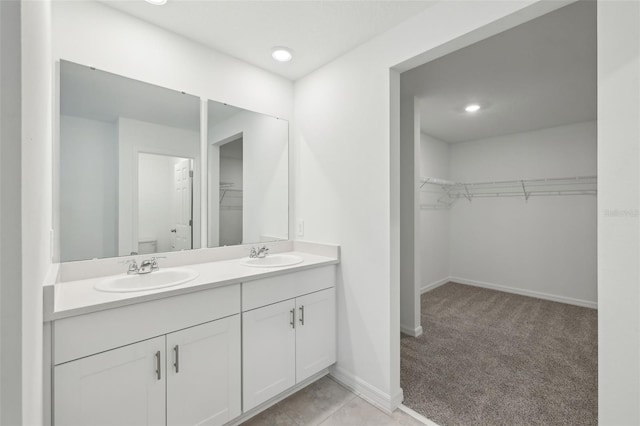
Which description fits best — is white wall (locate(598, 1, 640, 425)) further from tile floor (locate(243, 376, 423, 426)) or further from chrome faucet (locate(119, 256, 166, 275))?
chrome faucet (locate(119, 256, 166, 275))

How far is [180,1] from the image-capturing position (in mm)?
1656

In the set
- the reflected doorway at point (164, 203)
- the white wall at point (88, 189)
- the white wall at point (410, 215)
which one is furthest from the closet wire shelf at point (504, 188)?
the white wall at point (88, 189)

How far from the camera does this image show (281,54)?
215 centimetres

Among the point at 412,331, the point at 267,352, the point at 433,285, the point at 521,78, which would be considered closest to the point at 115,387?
the point at 267,352

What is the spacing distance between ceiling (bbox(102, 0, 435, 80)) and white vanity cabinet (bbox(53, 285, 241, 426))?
1611mm

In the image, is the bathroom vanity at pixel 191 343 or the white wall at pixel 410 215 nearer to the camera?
the bathroom vanity at pixel 191 343

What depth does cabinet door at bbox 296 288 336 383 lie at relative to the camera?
1960 mm

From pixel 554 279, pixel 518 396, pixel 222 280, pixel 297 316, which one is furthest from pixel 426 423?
pixel 554 279

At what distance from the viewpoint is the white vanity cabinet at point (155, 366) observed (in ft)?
3.84

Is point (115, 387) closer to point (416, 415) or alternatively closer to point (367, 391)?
point (367, 391)

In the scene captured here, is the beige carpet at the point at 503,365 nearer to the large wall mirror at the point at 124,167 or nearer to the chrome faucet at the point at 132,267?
the chrome faucet at the point at 132,267

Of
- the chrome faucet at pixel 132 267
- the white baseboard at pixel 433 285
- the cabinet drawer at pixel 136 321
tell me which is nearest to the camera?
the cabinet drawer at pixel 136 321

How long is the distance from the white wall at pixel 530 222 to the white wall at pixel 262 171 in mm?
3522

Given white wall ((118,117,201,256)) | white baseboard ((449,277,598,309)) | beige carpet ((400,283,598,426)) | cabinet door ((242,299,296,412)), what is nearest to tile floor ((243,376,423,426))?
cabinet door ((242,299,296,412))
